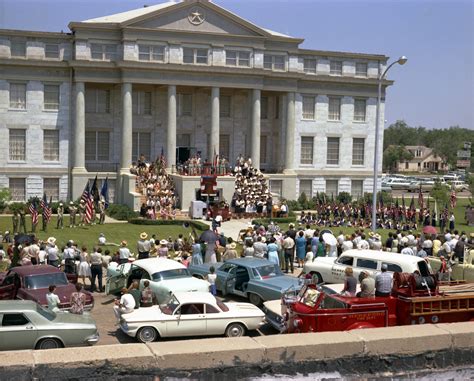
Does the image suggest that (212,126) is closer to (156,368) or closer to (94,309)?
(94,309)

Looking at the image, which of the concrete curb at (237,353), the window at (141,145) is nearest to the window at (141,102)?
the window at (141,145)

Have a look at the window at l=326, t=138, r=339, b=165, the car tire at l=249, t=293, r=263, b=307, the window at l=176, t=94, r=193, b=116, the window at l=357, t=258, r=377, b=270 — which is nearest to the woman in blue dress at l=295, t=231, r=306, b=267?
the window at l=357, t=258, r=377, b=270

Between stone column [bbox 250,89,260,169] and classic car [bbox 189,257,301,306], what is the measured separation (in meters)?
32.2

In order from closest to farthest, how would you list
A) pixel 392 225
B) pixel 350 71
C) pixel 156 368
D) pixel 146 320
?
1. pixel 156 368
2. pixel 146 320
3. pixel 392 225
4. pixel 350 71

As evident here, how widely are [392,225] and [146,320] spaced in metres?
30.4

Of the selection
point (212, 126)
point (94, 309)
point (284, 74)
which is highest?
point (284, 74)

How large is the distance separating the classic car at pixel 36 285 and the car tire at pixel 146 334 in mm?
3118

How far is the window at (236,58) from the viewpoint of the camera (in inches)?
2095

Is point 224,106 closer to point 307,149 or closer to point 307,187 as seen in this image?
point 307,149

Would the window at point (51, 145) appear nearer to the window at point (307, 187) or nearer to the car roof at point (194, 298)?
the window at point (307, 187)

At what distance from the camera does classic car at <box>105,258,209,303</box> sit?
1916 centimetres

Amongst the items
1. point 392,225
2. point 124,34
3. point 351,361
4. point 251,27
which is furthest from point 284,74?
point 351,361

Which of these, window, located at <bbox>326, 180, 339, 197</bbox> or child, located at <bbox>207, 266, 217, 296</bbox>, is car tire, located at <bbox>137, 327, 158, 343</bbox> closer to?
child, located at <bbox>207, 266, 217, 296</bbox>

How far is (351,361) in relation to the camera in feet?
25.3
